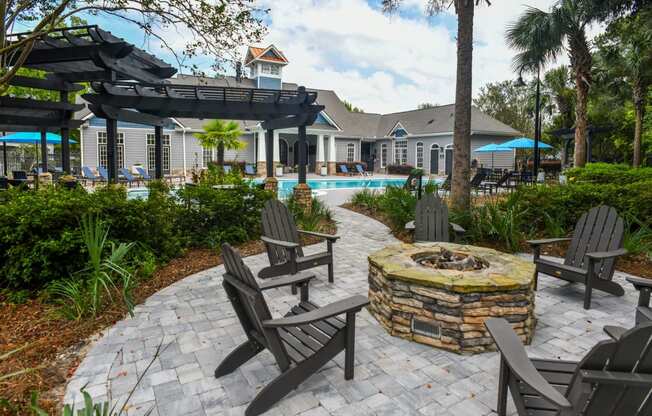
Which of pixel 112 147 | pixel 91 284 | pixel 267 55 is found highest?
pixel 267 55

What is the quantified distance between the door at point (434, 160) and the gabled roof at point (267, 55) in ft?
38.3

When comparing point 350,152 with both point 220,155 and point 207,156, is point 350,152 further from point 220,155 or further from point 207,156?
point 220,155

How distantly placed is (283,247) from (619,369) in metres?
3.49

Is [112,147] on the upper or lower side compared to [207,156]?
lower

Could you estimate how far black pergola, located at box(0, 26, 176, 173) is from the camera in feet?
22.5

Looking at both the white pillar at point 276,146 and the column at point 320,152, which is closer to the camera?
the white pillar at point 276,146

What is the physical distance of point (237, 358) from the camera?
2.82 metres

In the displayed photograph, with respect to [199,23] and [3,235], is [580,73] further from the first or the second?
[3,235]

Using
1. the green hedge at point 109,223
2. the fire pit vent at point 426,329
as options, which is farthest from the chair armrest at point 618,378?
the green hedge at point 109,223

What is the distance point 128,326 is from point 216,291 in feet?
3.63

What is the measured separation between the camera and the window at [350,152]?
29022mm

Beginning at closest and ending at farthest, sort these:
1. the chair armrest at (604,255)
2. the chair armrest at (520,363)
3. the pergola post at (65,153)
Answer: the chair armrest at (520,363) → the chair armrest at (604,255) → the pergola post at (65,153)

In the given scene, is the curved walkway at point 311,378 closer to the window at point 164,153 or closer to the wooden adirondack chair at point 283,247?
the wooden adirondack chair at point 283,247

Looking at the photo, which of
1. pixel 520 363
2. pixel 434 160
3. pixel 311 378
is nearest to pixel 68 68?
pixel 311 378
